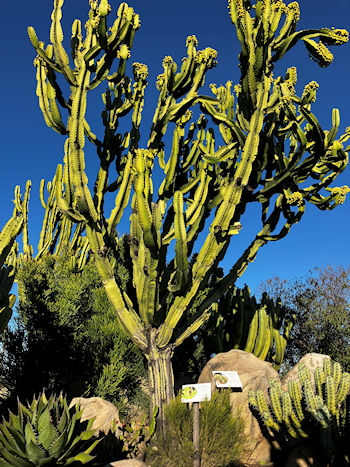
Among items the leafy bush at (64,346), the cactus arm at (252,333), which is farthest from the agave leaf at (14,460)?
the cactus arm at (252,333)

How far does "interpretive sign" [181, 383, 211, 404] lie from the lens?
519 cm

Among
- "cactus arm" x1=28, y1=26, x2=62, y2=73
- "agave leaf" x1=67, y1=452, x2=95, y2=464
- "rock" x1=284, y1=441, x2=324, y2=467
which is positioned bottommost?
"rock" x1=284, y1=441, x2=324, y2=467

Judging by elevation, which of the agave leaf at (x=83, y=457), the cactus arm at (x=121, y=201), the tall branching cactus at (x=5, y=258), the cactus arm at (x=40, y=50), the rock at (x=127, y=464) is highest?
the cactus arm at (x=40, y=50)

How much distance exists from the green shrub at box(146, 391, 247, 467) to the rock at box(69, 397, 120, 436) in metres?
0.78

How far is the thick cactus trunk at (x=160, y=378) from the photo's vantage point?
585cm

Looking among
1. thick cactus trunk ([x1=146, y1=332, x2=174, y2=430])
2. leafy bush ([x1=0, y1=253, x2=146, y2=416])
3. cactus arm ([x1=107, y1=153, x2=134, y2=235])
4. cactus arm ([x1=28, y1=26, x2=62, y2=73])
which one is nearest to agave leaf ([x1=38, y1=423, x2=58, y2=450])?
thick cactus trunk ([x1=146, y1=332, x2=174, y2=430])

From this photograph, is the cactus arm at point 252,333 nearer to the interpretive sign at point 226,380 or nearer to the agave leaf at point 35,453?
the interpretive sign at point 226,380

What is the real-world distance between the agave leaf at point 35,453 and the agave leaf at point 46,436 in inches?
3.1

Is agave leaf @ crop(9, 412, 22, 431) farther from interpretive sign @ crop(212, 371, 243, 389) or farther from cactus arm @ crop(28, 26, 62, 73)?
cactus arm @ crop(28, 26, 62, 73)

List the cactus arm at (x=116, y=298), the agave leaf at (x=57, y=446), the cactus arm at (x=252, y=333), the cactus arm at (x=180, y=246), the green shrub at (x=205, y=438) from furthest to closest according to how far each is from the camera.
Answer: the cactus arm at (x=252, y=333) → the cactus arm at (x=116, y=298) → the cactus arm at (x=180, y=246) → the green shrub at (x=205, y=438) → the agave leaf at (x=57, y=446)

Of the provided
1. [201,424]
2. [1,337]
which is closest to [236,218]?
[201,424]

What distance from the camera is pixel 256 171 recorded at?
7141 millimetres

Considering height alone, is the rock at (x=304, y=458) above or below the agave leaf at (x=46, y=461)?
below

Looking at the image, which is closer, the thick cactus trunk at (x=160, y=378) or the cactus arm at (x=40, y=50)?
the thick cactus trunk at (x=160, y=378)
